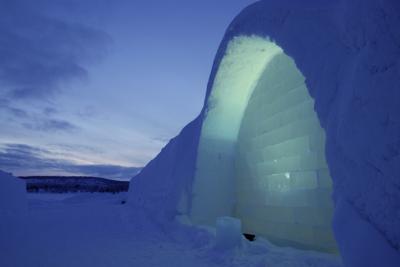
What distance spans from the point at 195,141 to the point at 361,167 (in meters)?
4.78

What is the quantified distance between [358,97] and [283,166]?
290 centimetres

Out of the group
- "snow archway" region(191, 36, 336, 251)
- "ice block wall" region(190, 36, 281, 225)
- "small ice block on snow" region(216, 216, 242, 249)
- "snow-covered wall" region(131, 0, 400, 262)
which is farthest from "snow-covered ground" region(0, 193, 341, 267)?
"snow-covered wall" region(131, 0, 400, 262)

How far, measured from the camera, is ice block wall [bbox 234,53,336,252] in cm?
416

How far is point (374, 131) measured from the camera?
6.41ft

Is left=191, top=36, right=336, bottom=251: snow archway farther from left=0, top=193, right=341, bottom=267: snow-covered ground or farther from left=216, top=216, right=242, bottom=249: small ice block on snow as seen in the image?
left=216, top=216, right=242, bottom=249: small ice block on snow

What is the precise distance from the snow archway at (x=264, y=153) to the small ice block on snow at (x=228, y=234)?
110cm

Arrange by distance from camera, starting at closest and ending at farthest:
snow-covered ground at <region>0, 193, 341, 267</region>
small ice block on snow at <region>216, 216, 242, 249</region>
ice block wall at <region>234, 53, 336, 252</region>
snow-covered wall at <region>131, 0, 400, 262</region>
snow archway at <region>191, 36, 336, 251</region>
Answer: snow-covered wall at <region>131, 0, 400, 262</region>, snow-covered ground at <region>0, 193, 341, 267</region>, small ice block on snow at <region>216, 216, 242, 249</region>, ice block wall at <region>234, 53, 336, 252</region>, snow archway at <region>191, 36, 336, 251</region>

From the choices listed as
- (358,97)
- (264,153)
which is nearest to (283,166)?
(264,153)

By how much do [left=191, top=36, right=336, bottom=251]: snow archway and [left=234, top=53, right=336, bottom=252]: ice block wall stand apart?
0.04ft

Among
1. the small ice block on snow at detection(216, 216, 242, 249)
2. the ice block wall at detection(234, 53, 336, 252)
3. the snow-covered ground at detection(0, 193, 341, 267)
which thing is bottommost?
the snow-covered ground at detection(0, 193, 341, 267)

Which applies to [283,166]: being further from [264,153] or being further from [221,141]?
[221,141]

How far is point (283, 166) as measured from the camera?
4941 millimetres

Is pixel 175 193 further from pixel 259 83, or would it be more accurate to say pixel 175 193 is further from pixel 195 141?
pixel 259 83

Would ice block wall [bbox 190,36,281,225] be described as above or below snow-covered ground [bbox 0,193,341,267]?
above
